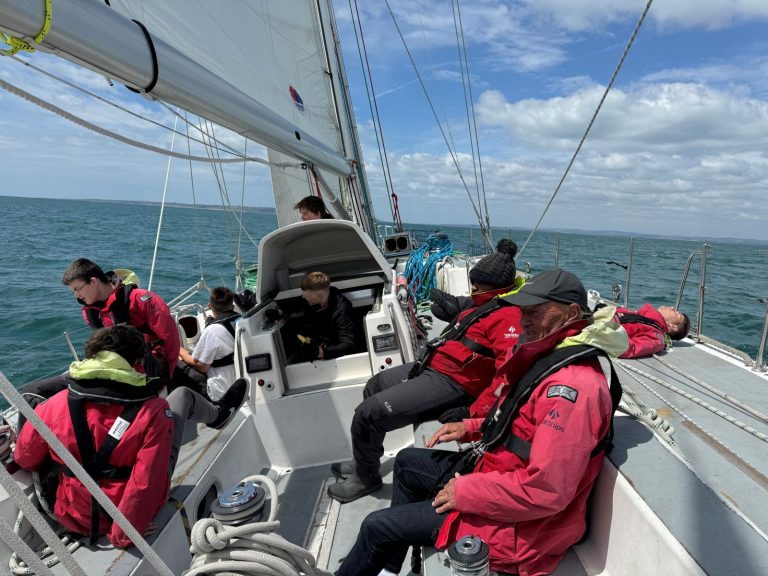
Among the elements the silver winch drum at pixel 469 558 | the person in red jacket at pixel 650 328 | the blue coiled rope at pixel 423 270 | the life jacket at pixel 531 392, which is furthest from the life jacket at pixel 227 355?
the blue coiled rope at pixel 423 270

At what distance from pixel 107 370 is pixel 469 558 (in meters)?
1.55

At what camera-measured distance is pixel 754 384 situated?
11.2 feet

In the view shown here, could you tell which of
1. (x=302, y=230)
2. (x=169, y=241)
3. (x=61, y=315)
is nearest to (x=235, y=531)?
(x=302, y=230)

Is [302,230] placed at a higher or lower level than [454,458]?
higher

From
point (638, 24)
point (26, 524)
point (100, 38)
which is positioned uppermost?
point (638, 24)

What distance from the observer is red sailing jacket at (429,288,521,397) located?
8.25 feet

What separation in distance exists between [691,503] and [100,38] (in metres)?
2.38

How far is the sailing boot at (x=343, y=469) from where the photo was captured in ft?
10.7

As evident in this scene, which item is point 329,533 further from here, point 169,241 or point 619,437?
point 169,241

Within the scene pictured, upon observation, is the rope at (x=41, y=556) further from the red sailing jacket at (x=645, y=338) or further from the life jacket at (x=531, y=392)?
the red sailing jacket at (x=645, y=338)

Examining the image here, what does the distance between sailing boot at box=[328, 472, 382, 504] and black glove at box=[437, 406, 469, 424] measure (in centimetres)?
64

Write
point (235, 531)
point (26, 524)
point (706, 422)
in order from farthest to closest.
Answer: point (706, 422)
point (26, 524)
point (235, 531)

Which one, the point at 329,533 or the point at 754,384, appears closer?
the point at 329,533

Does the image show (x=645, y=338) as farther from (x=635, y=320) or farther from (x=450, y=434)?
(x=450, y=434)
